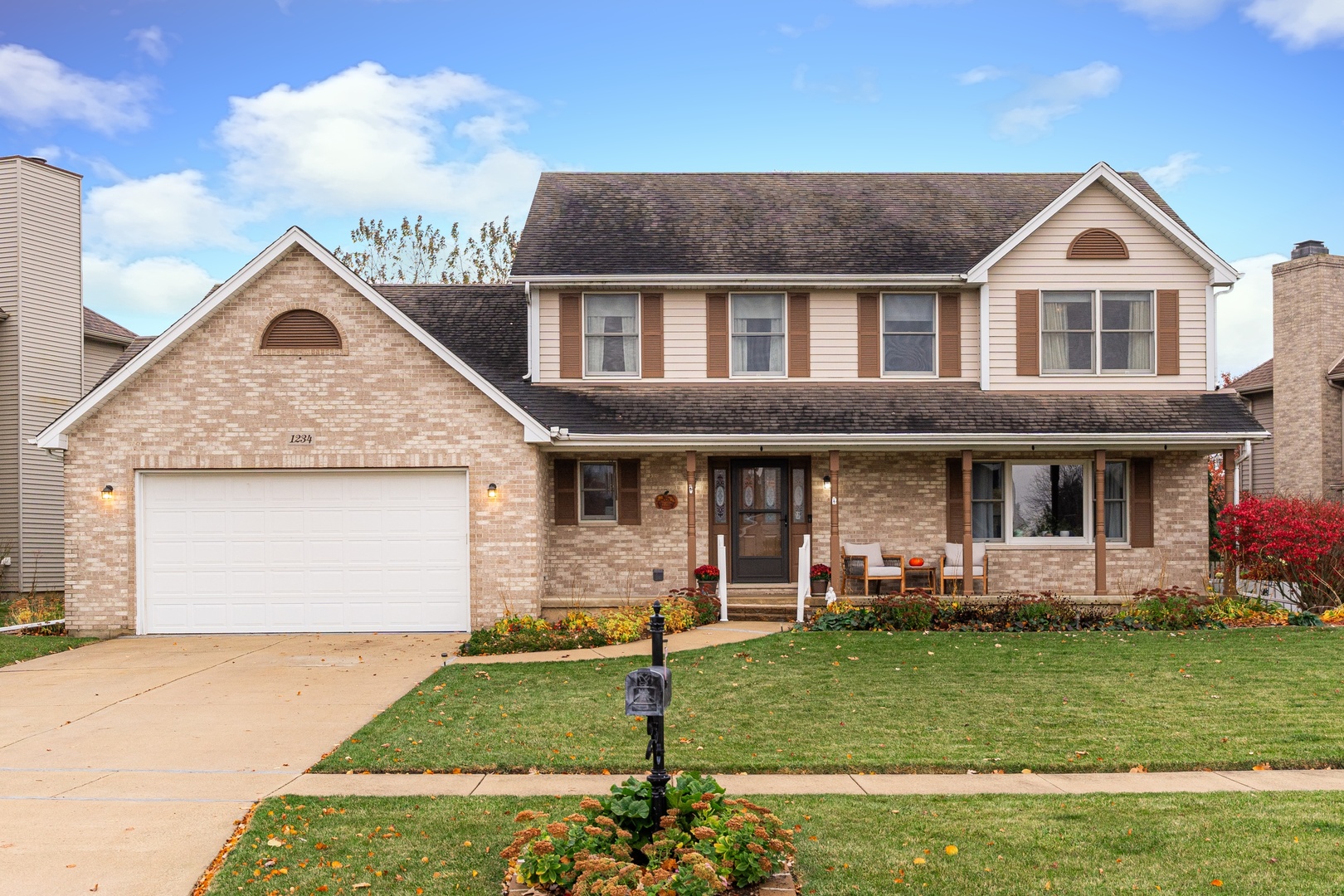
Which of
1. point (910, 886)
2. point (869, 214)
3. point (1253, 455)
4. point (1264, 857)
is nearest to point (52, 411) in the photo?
point (869, 214)

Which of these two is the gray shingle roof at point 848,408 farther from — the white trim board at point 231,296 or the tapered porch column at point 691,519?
the white trim board at point 231,296

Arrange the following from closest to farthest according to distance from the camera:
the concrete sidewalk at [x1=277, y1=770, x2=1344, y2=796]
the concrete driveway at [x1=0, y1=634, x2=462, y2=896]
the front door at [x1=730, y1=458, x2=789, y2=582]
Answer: the concrete driveway at [x1=0, y1=634, x2=462, y2=896] → the concrete sidewalk at [x1=277, y1=770, x2=1344, y2=796] → the front door at [x1=730, y1=458, x2=789, y2=582]

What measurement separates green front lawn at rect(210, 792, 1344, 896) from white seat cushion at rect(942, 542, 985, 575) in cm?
963

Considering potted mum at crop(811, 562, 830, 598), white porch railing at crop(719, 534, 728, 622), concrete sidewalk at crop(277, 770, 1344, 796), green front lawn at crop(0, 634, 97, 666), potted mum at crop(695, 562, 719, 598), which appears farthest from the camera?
potted mum at crop(811, 562, 830, 598)

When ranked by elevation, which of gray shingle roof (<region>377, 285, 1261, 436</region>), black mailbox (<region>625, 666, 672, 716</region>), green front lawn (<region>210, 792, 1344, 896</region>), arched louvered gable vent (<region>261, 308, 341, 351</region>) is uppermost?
arched louvered gable vent (<region>261, 308, 341, 351</region>)

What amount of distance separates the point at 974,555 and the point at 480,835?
12428 millimetres

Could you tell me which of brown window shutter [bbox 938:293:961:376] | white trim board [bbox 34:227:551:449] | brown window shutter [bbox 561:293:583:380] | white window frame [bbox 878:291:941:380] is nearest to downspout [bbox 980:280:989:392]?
brown window shutter [bbox 938:293:961:376]

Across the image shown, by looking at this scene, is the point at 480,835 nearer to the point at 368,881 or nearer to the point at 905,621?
the point at 368,881

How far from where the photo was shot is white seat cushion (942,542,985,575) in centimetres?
1616

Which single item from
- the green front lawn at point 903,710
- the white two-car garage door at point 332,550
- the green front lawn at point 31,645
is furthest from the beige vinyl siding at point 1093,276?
the green front lawn at point 31,645

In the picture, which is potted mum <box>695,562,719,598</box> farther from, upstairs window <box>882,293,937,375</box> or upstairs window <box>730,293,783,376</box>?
upstairs window <box>882,293,937,375</box>

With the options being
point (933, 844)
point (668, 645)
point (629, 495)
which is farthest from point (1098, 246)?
point (933, 844)

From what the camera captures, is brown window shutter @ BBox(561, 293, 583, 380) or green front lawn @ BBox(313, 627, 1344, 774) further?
brown window shutter @ BBox(561, 293, 583, 380)

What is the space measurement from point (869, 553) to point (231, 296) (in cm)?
1100
